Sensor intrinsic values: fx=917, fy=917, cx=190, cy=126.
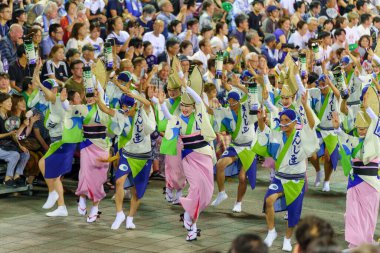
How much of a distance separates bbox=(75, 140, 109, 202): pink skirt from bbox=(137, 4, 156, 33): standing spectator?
5.47 metres

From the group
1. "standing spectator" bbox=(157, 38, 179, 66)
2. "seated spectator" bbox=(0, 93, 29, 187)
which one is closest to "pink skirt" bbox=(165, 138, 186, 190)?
"seated spectator" bbox=(0, 93, 29, 187)

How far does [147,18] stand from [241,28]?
1902 mm

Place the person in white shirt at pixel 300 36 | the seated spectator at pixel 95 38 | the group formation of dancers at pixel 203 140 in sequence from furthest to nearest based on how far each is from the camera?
1. the person in white shirt at pixel 300 36
2. the seated spectator at pixel 95 38
3. the group formation of dancers at pixel 203 140

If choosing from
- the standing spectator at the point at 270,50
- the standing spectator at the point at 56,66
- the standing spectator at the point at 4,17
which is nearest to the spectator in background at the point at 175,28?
the standing spectator at the point at 270,50

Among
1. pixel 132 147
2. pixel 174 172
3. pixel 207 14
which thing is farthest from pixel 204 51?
pixel 132 147

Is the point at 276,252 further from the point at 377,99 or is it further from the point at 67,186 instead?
the point at 67,186

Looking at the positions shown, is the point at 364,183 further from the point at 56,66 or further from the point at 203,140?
the point at 56,66

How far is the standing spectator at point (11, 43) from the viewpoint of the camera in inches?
566

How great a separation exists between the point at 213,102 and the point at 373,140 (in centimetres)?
330

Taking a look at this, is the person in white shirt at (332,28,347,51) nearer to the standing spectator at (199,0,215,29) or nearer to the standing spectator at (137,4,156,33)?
the standing spectator at (199,0,215,29)

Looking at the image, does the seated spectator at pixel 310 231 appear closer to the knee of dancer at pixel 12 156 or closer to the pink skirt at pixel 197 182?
the pink skirt at pixel 197 182

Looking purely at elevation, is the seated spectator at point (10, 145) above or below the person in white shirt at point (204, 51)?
below

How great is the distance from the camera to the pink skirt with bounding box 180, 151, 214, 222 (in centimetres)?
1110

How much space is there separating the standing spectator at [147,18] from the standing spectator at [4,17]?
301cm
